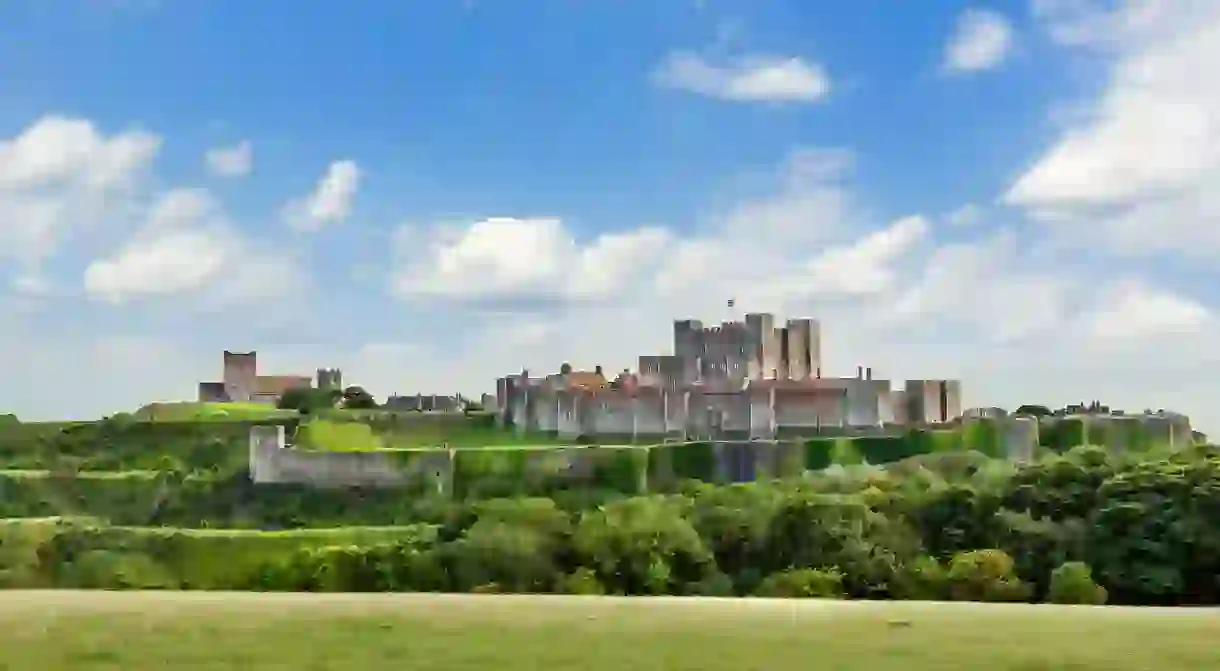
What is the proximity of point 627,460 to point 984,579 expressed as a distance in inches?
760

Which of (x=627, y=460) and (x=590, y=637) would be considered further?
(x=627, y=460)

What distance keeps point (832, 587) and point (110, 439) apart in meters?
33.3

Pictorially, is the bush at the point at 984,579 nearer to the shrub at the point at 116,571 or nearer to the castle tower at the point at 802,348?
the shrub at the point at 116,571

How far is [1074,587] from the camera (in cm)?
1708

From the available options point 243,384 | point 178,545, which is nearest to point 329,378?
point 243,384

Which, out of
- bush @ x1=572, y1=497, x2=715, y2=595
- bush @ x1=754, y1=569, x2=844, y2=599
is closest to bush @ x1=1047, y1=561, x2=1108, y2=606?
bush @ x1=754, y1=569, x2=844, y2=599

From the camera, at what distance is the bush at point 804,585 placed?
17.8 m

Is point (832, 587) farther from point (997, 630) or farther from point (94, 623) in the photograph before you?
point (94, 623)

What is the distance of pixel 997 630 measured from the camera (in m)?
9.16

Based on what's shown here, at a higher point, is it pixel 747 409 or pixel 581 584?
pixel 747 409

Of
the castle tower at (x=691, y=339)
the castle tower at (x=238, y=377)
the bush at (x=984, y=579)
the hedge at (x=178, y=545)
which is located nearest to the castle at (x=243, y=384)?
the castle tower at (x=238, y=377)

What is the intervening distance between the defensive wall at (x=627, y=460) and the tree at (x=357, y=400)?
1642 cm

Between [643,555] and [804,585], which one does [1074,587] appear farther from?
[643,555]

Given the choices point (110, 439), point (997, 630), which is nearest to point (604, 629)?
point (997, 630)
